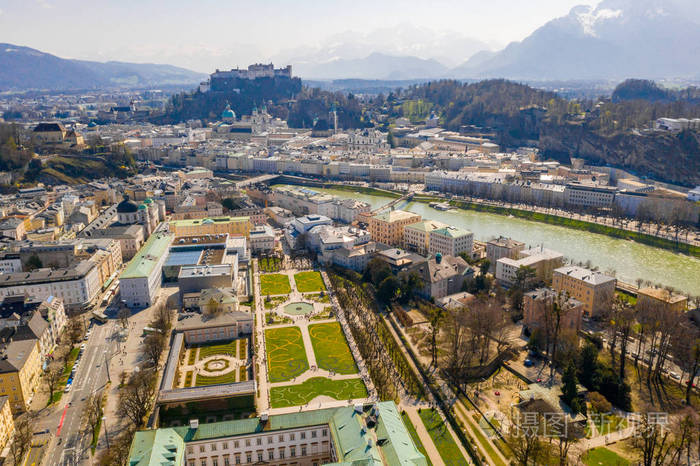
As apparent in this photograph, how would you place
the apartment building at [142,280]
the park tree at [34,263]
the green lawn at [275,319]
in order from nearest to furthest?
the green lawn at [275,319], the apartment building at [142,280], the park tree at [34,263]

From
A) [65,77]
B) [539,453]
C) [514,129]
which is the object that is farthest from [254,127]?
[65,77]

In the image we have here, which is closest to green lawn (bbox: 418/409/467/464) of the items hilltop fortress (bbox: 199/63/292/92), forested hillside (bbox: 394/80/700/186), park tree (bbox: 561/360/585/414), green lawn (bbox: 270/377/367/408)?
green lawn (bbox: 270/377/367/408)

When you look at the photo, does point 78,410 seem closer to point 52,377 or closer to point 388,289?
point 52,377

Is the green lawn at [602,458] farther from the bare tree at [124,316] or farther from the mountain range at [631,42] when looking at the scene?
the mountain range at [631,42]

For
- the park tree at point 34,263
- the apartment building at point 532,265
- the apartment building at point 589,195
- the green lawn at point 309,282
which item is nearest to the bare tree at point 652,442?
the apartment building at point 532,265

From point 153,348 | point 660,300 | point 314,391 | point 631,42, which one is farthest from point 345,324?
point 631,42

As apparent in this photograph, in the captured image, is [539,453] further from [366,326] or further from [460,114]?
[460,114]

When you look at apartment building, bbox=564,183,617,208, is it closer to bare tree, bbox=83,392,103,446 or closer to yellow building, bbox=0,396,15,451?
bare tree, bbox=83,392,103,446
